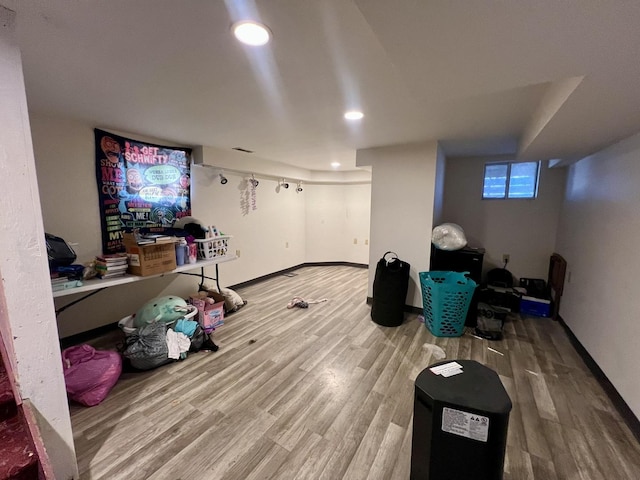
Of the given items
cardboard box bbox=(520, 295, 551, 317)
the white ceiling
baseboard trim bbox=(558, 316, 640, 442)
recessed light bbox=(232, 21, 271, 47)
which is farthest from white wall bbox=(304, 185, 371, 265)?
recessed light bbox=(232, 21, 271, 47)

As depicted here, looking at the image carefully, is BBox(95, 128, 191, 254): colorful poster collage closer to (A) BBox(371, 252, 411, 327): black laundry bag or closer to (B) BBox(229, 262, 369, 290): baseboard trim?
(B) BBox(229, 262, 369, 290): baseboard trim

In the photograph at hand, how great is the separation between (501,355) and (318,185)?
4559 mm

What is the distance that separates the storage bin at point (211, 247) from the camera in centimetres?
309

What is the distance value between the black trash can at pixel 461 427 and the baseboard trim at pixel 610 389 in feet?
4.38

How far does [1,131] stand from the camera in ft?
3.46

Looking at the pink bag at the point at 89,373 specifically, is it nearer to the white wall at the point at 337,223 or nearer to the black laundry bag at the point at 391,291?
the black laundry bag at the point at 391,291

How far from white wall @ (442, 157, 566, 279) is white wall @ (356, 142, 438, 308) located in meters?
1.33

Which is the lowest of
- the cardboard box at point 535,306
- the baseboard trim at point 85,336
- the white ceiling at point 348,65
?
the baseboard trim at point 85,336

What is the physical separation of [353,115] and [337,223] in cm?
401

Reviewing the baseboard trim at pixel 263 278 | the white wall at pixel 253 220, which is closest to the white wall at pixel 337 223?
the white wall at pixel 253 220

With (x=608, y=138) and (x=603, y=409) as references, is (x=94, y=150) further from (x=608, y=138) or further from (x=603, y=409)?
(x=603, y=409)

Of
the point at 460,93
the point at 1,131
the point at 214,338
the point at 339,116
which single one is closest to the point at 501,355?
the point at 460,93

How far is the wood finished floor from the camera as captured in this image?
1458mm

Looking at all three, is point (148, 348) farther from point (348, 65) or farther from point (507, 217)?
point (507, 217)
